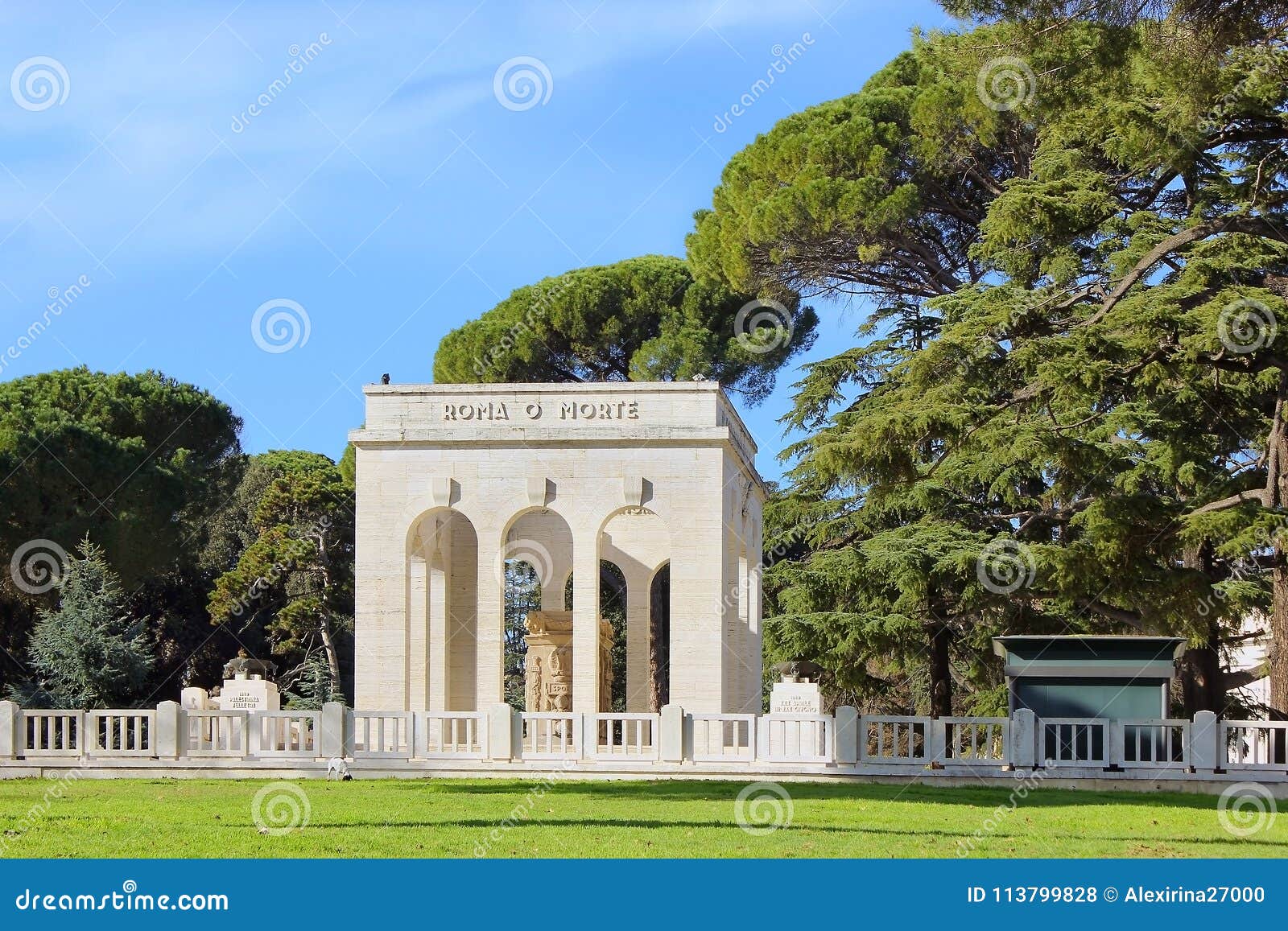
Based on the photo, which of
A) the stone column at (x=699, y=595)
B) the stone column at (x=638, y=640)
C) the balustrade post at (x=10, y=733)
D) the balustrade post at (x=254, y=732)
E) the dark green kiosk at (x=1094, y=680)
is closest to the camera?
the dark green kiosk at (x=1094, y=680)

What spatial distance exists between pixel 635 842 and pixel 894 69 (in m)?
30.4

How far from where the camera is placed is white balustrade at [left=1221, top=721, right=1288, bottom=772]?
2191 cm

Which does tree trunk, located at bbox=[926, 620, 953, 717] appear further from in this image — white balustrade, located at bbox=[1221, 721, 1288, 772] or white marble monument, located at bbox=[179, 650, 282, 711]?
white marble monument, located at bbox=[179, 650, 282, 711]

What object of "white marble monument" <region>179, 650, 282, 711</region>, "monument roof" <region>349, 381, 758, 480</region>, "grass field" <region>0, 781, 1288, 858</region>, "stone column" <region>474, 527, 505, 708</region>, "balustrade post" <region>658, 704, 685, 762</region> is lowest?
"grass field" <region>0, 781, 1288, 858</region>

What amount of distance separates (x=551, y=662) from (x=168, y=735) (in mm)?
8761

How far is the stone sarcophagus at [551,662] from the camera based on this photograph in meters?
30.4

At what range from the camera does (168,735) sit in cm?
2330

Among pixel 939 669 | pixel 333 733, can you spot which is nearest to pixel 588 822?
pixel 333 733

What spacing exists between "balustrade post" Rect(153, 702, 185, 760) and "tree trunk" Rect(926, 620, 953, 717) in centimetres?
1623

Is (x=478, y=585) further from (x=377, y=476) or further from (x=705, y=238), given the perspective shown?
(x=705, y=238)

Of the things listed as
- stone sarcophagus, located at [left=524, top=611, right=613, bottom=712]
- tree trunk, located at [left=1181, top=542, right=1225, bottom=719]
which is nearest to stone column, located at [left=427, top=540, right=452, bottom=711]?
stone sarcophagus, located at [left=524, top=611, right=613, bottom=712]

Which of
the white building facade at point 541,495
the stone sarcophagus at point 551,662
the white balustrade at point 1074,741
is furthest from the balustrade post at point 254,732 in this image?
the white balustrade at point 1074,741

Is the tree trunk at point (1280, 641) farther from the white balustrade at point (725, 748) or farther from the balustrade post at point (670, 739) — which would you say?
the balustrade post at point (670, 739)

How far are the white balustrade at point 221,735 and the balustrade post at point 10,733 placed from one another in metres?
2.28
